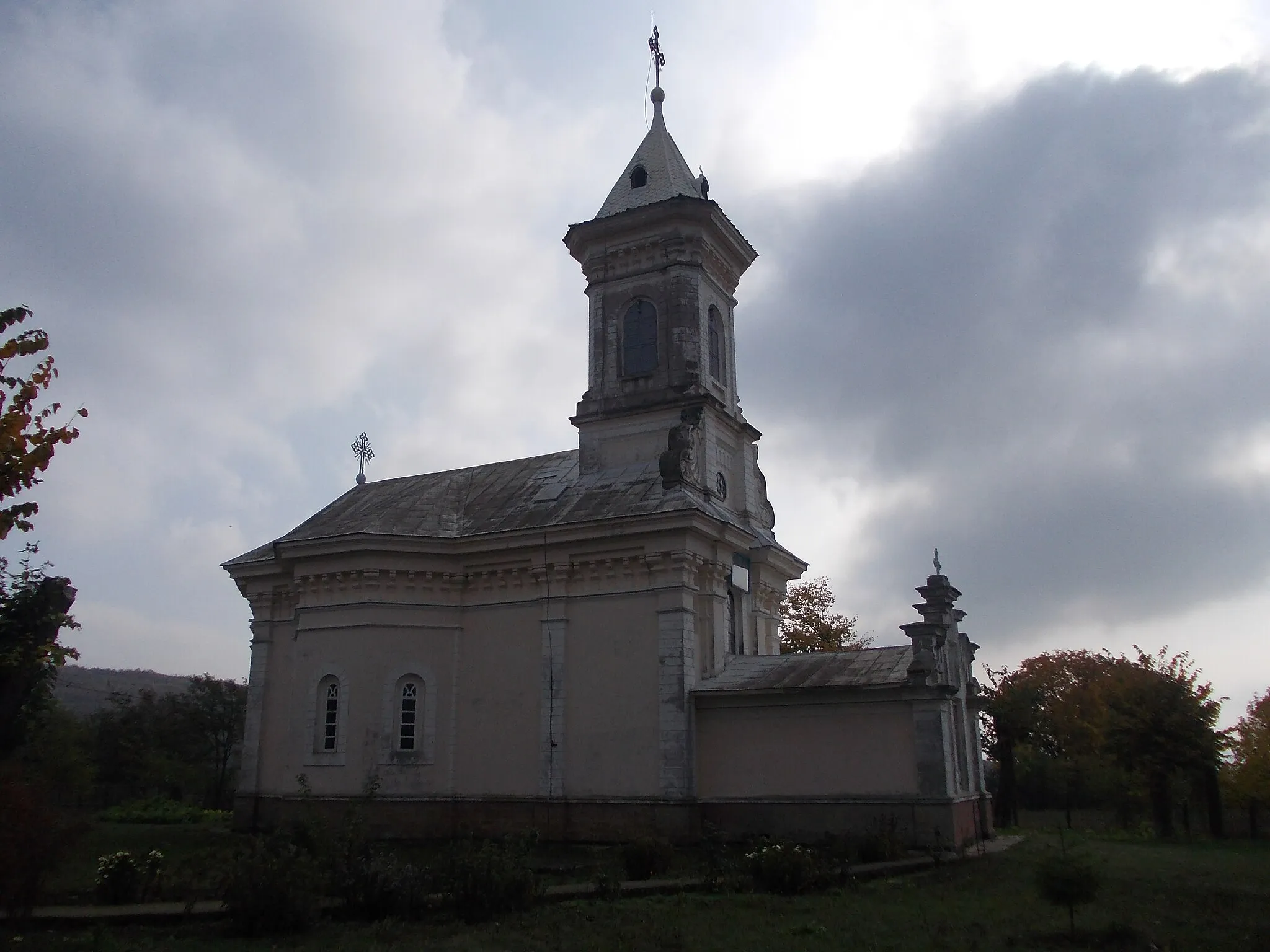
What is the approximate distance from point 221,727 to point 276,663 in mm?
27116

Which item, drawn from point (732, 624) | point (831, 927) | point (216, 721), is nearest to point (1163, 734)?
point (732, 624)

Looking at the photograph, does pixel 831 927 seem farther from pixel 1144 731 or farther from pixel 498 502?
pixel 1144 731

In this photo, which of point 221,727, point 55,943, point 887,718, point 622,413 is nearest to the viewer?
point 55,943

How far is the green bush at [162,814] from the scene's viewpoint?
32.0 m

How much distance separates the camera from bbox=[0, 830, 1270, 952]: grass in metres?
11.0

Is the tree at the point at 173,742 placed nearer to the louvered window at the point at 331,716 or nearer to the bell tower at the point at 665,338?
the louvered window at the point at 331,716

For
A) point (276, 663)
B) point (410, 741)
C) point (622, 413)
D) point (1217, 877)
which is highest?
point (622, 413)

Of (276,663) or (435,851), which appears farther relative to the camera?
(276,663)

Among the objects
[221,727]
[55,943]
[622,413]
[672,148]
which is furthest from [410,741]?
[221,727]

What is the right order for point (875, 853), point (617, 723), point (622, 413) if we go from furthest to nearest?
point (622, 413), point (617, 723), point (875, 853)

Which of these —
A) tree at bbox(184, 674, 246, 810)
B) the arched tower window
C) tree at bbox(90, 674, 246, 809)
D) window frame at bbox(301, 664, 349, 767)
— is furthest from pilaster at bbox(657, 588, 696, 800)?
tree at bbox(184, 674, 246, 810)

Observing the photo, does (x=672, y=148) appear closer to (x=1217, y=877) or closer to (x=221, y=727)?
(x=1217, y=877)

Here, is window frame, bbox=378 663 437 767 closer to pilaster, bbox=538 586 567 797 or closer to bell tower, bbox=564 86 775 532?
pilaster, bbox=538 586 567 797

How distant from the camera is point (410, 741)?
81.9 ft
